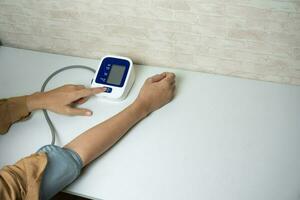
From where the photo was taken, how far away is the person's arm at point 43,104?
787mm

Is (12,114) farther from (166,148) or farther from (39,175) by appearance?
(166,148)

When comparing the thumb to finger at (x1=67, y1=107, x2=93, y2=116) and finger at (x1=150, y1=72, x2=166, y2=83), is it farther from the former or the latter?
finger at (x1=150, y1=72, x2=166, y2=83)

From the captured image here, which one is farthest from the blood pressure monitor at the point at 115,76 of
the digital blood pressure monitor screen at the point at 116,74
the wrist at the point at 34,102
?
the wrist at the point at 34,102

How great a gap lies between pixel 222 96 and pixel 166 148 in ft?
0.67

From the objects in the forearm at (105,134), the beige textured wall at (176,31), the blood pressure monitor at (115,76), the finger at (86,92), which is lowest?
the forearm at (105,134)

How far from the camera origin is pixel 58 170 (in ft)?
2.10

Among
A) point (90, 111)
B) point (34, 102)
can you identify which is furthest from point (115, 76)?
point (34, 102)

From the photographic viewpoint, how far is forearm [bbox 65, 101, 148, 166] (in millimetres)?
686

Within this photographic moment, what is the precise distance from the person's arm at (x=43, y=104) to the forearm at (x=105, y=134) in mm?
91

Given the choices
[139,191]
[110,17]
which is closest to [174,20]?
[110,17]

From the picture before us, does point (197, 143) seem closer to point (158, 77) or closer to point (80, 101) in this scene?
point (158, 77)

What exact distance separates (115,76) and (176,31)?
0.62ft

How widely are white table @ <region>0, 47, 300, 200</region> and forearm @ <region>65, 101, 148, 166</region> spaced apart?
0.02 m

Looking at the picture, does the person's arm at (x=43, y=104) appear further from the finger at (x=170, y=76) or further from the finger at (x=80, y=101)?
the finger at (x=170, y=76)
